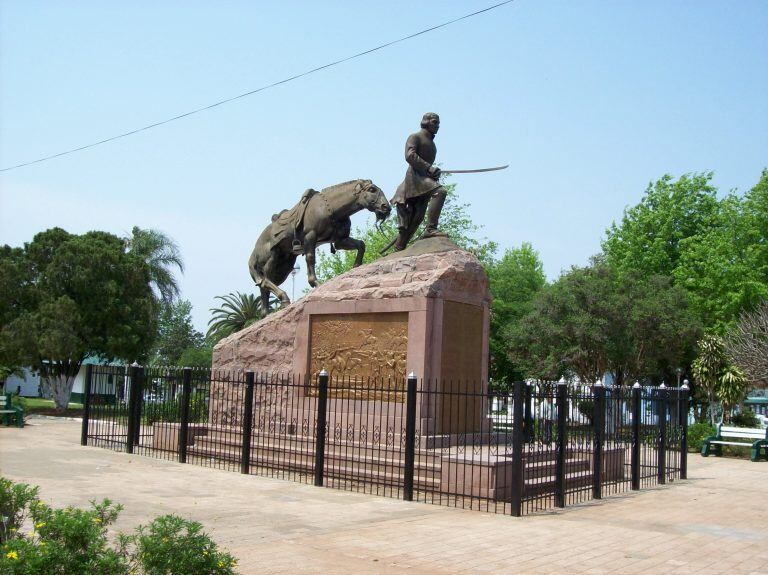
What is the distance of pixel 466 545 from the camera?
794 cm

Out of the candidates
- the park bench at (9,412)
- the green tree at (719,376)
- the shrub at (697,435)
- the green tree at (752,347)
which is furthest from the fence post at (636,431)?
the park bench at (9,412)

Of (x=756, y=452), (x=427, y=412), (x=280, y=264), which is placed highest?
(x=280, y=264)

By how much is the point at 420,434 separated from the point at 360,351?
8.02ft

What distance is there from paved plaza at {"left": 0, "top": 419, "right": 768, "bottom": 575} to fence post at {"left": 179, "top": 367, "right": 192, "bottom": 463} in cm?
66

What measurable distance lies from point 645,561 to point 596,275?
102 ft

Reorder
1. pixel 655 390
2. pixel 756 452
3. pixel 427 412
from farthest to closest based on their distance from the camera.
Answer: pixel 756 452
pixel 655 390
pixel 427 412

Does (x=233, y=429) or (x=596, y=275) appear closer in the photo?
(x=233, y=429)

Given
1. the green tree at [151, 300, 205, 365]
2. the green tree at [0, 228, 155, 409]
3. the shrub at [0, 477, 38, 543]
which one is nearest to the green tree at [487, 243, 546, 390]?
the green tree at [0, 228, 155, 409]

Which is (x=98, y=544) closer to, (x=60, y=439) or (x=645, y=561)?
(x=645, y=561)

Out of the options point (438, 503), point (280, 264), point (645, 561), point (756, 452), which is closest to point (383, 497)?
point (438, 503)

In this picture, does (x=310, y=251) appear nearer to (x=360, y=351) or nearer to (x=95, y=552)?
(x=360, y=351)

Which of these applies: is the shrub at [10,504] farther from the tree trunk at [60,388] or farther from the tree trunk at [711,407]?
the tree trunk at [60,388]

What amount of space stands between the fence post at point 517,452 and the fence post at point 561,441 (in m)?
0.80

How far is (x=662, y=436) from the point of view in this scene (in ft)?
47.9
